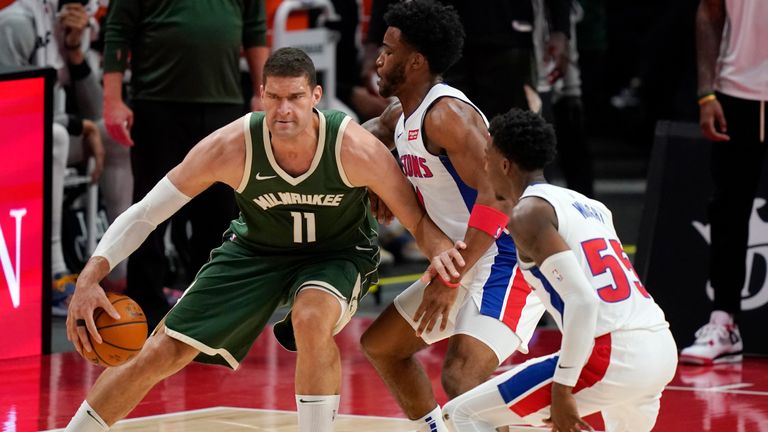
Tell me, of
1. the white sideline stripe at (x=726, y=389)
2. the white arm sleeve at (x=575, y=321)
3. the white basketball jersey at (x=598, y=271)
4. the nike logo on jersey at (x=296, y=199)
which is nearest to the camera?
the white arm sleeve at (x=575, y=321)

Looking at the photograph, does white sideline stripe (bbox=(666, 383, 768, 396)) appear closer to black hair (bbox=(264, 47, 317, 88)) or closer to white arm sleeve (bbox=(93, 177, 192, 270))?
black hair (bbox=(264, 47, 317, 88))

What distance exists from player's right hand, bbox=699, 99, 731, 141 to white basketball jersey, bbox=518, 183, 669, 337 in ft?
9.54

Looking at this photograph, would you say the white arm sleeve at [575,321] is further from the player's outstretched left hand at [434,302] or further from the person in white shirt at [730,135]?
the person in white shirt at [730,135]

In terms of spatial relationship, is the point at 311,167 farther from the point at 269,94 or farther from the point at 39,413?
the point at 39,413

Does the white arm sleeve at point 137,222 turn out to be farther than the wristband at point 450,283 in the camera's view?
Yes

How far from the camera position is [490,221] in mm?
Answer: 5379

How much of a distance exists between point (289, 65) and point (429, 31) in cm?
72

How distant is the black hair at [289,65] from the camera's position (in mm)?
5441

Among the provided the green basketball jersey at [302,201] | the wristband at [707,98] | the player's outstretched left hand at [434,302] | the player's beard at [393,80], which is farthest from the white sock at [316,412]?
the wristband at [707,98]

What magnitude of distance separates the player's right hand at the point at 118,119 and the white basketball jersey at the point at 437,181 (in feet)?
8.79

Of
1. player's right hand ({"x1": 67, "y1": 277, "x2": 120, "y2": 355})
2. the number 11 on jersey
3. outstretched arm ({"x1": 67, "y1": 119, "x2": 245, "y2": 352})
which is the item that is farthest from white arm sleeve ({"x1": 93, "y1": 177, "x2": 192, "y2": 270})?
the number 11 on jersey

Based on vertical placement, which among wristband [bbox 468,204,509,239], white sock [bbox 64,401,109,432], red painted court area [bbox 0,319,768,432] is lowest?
red painted court area [bbox 0,319,768,432]

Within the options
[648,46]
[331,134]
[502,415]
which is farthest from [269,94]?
[648,46]

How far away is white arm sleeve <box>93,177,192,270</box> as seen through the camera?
547cm
